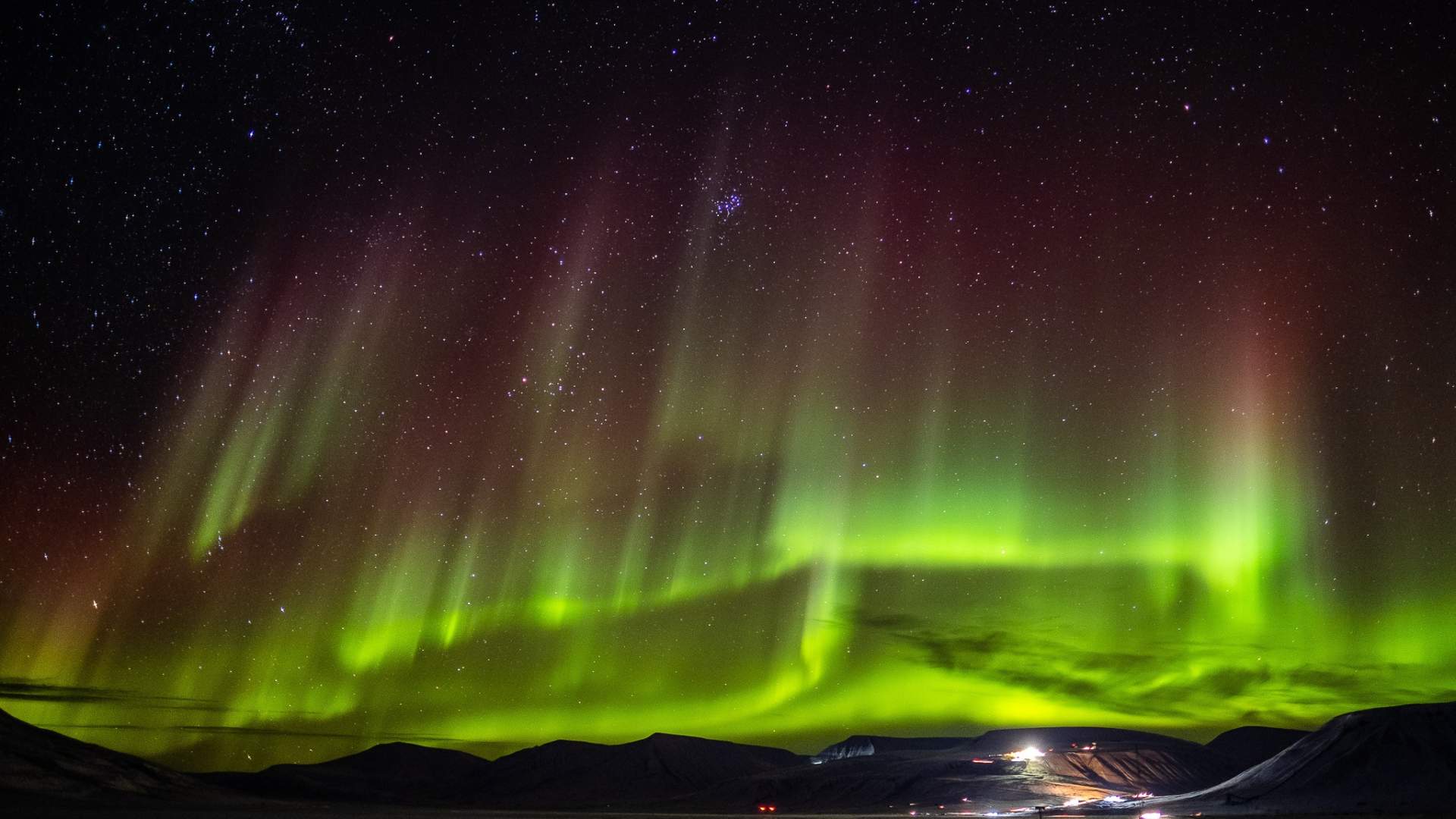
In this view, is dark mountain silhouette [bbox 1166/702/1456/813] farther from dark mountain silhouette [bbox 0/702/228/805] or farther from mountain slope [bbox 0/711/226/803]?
mountain slope [bbox 0/711/226/803]

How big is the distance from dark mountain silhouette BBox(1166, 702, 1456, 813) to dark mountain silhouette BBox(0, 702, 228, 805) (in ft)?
404

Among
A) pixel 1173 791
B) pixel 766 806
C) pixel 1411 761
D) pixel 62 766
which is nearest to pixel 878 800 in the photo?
pixel 766 806

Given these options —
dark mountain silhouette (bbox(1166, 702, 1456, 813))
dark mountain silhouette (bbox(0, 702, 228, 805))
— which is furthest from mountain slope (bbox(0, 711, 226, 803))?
dark mountain silhouette (bbox(1166, 702, 1456, 813))

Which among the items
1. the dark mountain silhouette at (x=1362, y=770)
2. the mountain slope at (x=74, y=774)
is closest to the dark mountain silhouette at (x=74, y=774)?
the mountain slope at (x=74, y=774)

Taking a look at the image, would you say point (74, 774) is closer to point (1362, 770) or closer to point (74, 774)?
point (74, 774)

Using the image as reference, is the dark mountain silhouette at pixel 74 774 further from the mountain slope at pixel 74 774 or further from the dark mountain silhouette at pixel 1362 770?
the dark mountain silhouette at pixel 1362 770

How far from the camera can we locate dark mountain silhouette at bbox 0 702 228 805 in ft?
371

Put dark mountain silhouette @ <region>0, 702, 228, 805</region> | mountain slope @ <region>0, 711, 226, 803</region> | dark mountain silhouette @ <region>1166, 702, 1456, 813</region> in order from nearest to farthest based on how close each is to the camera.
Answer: dark mountain silhouette @ <region>0, 702, 228, 805</region>
mountain slope @ <region>0, 711, 226, 803</region>
dark mountain silhouette @ <region>1166, 702, 1456, 813</region>

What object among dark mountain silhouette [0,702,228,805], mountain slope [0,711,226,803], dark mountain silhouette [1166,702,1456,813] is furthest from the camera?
dark mountain silhouette [1166,702,1456,813]

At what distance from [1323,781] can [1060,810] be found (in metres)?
34.8

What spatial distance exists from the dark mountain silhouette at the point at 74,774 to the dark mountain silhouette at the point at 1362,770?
4844 inches

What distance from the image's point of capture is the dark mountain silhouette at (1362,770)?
12575cm

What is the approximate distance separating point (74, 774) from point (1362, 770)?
6220 inches

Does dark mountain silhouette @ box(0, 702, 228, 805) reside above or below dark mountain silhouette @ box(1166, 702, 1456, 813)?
below
